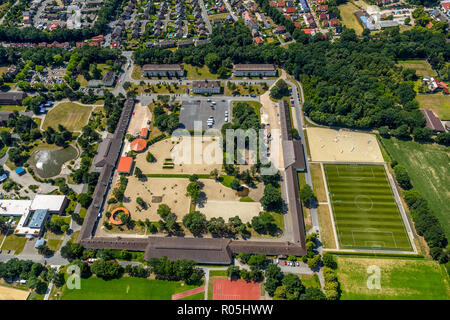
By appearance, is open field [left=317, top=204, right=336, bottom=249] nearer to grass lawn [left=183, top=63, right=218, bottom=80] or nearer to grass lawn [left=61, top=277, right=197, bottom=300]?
grass lawn [left=61, top=277, right=197, bottom=300]

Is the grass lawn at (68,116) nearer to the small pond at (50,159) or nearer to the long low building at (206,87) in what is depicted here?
the small pond at (50,159)

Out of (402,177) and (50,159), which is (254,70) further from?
(50,159)

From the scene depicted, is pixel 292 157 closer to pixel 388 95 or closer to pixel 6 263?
pixel 388 95

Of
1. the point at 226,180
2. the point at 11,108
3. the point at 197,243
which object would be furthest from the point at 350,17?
the point at 11,108

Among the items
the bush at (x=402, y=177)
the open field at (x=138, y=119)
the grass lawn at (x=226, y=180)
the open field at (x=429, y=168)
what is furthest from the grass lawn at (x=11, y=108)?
the open field at (x=429, y=168)

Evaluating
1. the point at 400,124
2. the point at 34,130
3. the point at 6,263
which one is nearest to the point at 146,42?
the point at 34,130

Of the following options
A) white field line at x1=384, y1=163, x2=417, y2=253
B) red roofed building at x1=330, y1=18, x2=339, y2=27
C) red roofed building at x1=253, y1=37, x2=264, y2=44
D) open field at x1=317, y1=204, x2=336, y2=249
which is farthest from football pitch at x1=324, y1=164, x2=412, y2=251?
red roofed building at x1=330, y1=18, x2=339, y2=27
